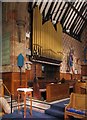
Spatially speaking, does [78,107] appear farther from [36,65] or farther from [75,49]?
[75,49]

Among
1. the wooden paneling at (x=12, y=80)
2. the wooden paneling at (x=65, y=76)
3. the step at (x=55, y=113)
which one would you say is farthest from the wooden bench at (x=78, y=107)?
the wooden paneling at (x=65, y=76)

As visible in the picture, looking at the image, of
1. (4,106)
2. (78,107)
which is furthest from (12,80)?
(78,107)

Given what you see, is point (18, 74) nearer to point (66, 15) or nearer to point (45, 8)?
point (45, 8)

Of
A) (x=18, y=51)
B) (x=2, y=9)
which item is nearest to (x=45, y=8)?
(x=2, y=9)

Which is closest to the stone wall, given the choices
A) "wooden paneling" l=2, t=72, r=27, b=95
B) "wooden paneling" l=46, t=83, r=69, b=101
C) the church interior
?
the church interior

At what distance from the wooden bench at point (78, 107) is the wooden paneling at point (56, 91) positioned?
61.6 inches

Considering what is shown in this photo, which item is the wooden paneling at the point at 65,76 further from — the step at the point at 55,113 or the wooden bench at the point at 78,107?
the wooden bench at the point at 78,107

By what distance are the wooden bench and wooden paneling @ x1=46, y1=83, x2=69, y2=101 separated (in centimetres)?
156

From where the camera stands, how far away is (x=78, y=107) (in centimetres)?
406

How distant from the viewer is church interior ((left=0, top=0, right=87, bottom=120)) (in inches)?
179

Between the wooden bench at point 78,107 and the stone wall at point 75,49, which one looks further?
the stone wall at point 75,49

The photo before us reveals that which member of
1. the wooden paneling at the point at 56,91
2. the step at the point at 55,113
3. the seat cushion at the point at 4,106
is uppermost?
the wooden paneling at the point at 56,91

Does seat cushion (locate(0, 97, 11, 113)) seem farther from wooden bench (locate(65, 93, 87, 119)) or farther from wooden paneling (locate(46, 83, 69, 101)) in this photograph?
wooden bench (locate(65, 93, 87, 119))

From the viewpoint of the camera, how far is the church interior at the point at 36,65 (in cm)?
454
